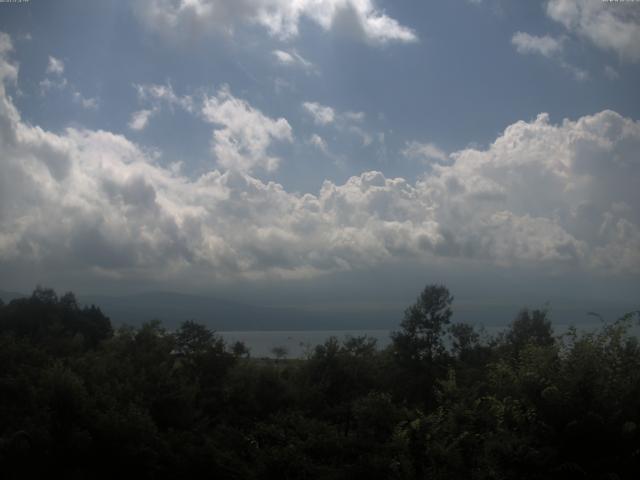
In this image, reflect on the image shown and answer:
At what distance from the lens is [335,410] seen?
2998cm

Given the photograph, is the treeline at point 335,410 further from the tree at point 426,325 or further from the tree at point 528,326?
the tree at point 528,326

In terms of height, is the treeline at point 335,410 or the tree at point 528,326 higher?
the tree at point 528,326

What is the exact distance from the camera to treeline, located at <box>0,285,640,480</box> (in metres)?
14.5

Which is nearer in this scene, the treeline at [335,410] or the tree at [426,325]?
the treeline at [335,410]

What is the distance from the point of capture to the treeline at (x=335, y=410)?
47.5 ft

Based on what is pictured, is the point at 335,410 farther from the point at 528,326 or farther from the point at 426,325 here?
the point at 528,326

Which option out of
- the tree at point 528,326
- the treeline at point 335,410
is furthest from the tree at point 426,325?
the tree at point 528,326

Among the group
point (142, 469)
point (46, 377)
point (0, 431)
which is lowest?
point (142, 469)

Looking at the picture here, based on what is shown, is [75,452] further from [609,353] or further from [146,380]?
[609,353]

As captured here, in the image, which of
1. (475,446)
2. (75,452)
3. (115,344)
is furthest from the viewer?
(115,344)

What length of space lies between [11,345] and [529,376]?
30649mm

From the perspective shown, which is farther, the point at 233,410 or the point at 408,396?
the point at 408,396

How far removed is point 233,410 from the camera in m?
33.1

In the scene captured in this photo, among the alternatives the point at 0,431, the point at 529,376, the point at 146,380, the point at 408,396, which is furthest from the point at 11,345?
the point at 529,376
